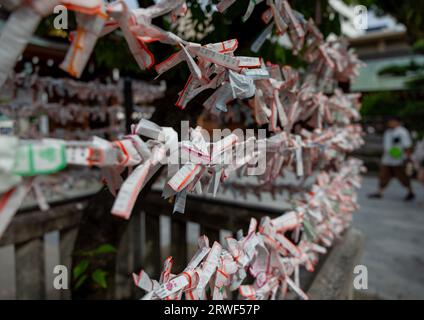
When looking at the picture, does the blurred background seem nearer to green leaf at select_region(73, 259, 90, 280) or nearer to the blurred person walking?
the blurred person walking

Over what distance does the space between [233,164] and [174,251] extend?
1.76m

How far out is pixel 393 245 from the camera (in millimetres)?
3449

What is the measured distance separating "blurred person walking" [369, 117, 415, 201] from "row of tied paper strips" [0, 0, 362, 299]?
474 centimetres

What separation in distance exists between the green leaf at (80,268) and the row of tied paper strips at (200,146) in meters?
0.83

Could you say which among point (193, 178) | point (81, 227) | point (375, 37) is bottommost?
point (81, 227)

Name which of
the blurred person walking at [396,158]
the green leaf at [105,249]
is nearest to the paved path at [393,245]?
the blurred person walking at [396,158]

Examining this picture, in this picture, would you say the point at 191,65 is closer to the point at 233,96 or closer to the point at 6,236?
the point at 233,96

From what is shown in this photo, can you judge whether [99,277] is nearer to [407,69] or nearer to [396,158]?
[396,158]

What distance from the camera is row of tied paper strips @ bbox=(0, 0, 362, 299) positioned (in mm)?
401

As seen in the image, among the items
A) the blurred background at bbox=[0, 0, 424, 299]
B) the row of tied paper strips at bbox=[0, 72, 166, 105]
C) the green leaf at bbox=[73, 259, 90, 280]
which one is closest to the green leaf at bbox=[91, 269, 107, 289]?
the green leaf at bbox=[73, 259, 90, 280]

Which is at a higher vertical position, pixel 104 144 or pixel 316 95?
pixel 316 95

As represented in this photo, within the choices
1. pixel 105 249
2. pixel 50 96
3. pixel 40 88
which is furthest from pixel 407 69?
pixel 105 249

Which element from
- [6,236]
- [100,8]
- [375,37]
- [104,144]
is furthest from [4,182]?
[375,37]

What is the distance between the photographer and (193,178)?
593mm
